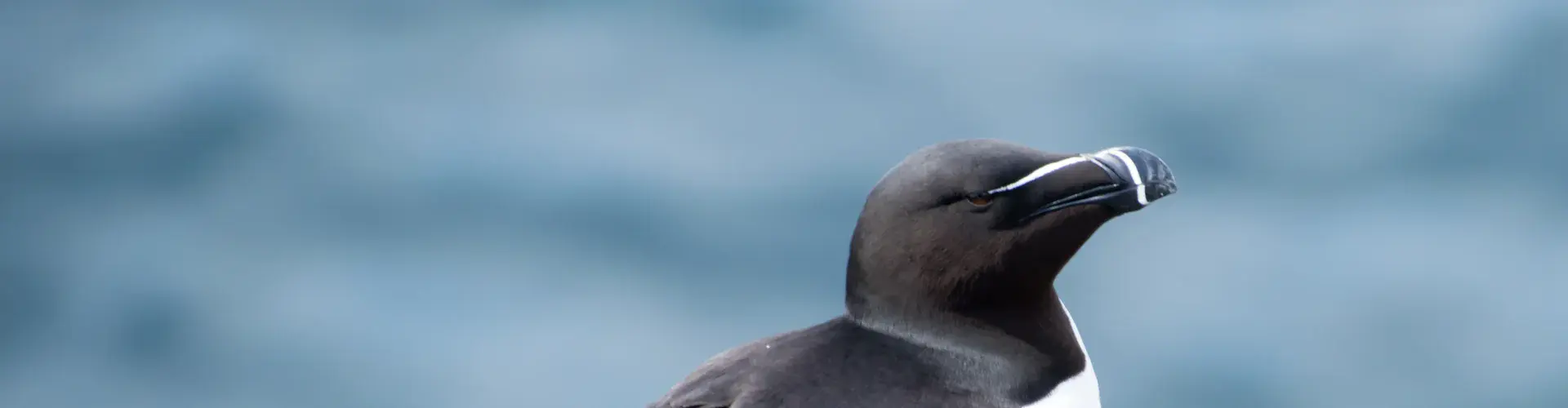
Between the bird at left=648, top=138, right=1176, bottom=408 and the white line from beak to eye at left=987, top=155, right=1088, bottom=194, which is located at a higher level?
the white line from beak to eye at left=987, top=155, right=1088, bottom=194

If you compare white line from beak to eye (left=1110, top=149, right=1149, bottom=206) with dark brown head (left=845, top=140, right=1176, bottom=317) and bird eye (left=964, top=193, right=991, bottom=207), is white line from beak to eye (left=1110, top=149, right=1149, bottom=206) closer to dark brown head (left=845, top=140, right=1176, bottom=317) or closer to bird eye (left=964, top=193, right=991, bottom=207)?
dark brown head (left=845, top=140, right=1176, bottom=317)

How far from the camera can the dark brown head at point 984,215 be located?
2.90m

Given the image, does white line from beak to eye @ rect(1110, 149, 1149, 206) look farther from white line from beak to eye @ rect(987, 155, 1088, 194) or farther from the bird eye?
the bird eye

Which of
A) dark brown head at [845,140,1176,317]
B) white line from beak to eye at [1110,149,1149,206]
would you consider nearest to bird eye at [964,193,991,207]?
dark brown head at [845,140,1176,317]

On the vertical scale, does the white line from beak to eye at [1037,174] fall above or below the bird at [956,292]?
above

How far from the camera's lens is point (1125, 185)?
2.88m

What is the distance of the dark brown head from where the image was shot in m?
2.90

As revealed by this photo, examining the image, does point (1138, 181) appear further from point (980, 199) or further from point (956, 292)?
point (956, 292)

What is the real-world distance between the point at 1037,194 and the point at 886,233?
0.91 ft

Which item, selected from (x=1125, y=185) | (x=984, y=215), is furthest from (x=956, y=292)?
(x=1125, y=185)

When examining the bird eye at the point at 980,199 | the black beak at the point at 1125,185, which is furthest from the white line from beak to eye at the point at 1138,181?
the bird eye at the point at 980,199

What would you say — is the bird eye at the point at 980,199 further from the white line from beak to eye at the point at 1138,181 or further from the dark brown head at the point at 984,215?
the white line from beak to eye at the point at 1138,181

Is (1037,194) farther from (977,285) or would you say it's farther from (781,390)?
(781,390)

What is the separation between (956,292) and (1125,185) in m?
0.36
